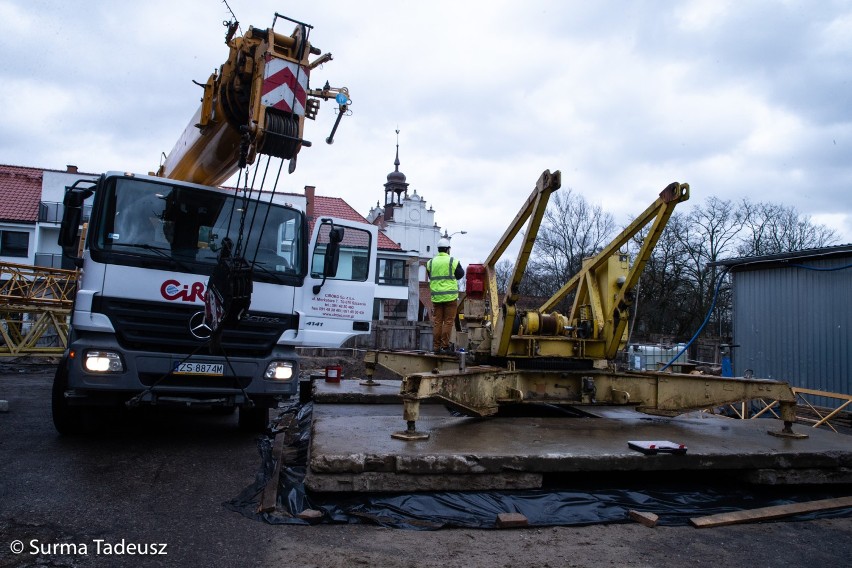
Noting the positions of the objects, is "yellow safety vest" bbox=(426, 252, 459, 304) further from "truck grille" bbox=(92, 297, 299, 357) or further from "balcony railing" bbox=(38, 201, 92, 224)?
"balcony railing" bbox=(38, 201, 92, 224)

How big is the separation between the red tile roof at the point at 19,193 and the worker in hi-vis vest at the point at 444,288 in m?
28.3

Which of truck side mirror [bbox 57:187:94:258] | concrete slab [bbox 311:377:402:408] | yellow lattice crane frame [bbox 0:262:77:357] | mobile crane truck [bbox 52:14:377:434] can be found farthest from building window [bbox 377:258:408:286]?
truck side mirror [bbox 57:187:94:258]

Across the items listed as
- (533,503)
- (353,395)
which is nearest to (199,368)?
(353,395)

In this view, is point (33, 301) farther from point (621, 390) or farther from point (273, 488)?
point (621, 390)

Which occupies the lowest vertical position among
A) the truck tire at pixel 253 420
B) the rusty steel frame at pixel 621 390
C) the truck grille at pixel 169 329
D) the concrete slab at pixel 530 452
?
the truck tire at pixel 253 420

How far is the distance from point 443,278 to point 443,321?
617 millimetres

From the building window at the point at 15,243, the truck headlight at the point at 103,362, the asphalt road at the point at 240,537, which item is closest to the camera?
the asphalt road at the point at 240,537

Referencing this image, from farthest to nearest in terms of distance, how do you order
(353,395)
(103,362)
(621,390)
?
(353,395)
(621,390)
(103,362)

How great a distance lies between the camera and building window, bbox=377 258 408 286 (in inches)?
1378

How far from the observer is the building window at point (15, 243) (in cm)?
2916

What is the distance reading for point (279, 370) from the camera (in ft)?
19.5

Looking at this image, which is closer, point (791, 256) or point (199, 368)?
point (199, 368)

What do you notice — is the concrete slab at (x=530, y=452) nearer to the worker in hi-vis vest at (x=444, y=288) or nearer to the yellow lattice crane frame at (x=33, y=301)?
the worker in hi-vis vest at (x=444, y=288)

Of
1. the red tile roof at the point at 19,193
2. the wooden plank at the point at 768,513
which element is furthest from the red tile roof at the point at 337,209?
the wooden plank at the point at 768,513
